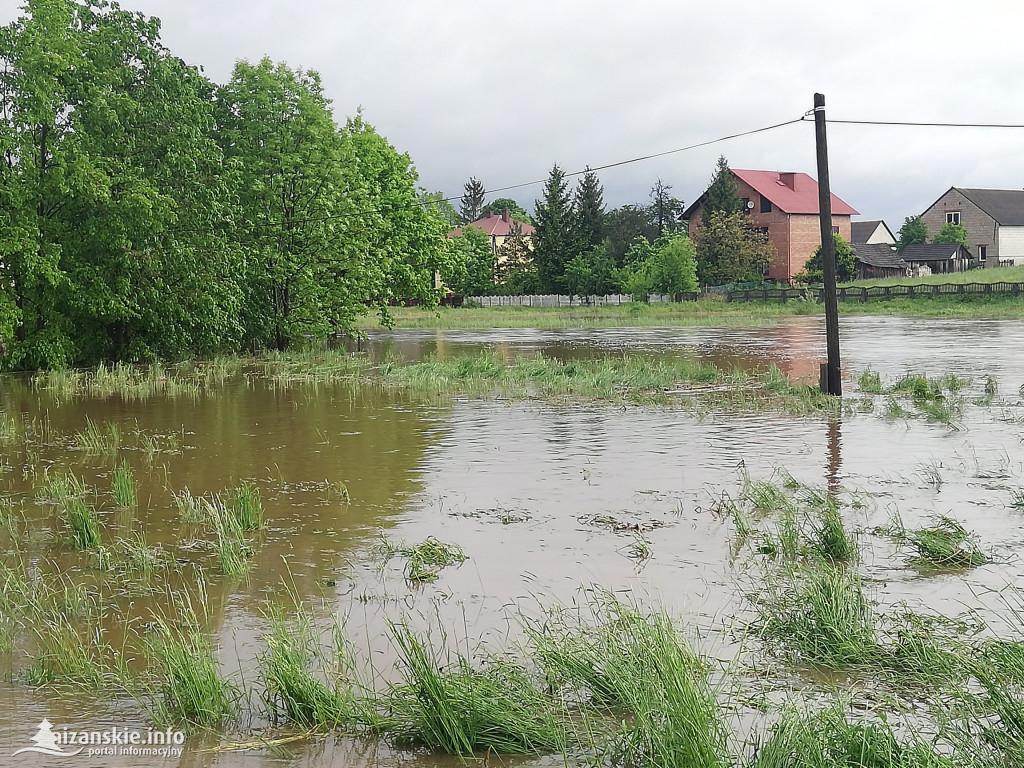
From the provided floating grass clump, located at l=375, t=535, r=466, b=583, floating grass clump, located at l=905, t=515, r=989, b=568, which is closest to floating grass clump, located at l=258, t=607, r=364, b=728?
floating grass clump, located at l=375, t=535, r=466, b=583

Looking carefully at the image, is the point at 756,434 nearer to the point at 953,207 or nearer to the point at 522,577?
the point at 522,577

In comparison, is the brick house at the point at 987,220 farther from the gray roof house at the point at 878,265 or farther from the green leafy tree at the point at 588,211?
the green leafy tree at the point at 588,211

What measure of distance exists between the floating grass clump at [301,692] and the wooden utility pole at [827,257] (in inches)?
609

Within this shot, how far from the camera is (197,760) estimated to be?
4.93 m

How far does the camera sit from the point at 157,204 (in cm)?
2816

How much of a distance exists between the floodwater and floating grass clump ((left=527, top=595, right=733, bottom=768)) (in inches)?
30.2

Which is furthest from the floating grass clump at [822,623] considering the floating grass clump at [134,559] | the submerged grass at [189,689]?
the floating grass clump at [134,559]

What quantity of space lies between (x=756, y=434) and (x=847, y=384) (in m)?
7.92

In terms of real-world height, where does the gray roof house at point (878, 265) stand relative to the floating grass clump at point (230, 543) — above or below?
above

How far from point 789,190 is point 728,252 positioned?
47.3 feet

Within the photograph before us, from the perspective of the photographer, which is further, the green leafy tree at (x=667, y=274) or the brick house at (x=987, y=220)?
the brick house at (x=987, y=220)

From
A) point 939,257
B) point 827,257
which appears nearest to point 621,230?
point 939,257

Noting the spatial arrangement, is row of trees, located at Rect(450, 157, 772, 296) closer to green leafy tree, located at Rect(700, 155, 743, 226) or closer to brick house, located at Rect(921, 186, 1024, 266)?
green leafy tree, located at Rect(700, 155, 743, 226)

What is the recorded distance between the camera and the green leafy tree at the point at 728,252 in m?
79.2
